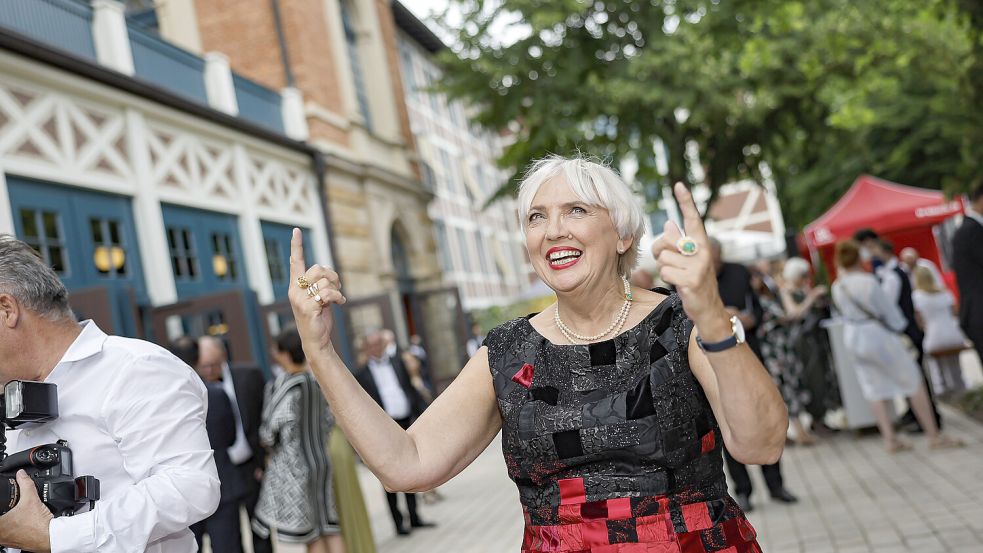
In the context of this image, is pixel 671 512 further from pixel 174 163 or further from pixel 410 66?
pixel 410 66

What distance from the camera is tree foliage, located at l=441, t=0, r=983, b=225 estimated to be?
16.8 metres

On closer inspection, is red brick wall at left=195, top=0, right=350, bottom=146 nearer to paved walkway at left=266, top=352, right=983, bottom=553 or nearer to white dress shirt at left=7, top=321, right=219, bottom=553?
paved walkway at left=266, top=352, right=983, bottom=553

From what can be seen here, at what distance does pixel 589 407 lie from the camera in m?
2.82

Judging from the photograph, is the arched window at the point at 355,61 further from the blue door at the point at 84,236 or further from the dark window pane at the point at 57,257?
the dark window pane at the point at 57,257

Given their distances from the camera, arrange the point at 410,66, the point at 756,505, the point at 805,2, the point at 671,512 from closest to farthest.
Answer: the point at 671,512
the point at 756,505
the point at 805,2
the point at 410,66

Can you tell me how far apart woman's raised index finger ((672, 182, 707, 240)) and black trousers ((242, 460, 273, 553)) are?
6.02m

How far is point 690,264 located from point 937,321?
443 inches

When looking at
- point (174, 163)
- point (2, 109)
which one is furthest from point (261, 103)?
point (2, 109)

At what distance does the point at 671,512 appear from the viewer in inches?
108

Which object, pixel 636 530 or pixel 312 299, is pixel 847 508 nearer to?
pixel 636 530

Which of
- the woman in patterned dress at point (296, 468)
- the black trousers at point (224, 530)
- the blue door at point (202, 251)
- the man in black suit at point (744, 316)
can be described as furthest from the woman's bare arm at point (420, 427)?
the blue door at point (202, 251)

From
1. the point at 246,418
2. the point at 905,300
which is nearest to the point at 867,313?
the point at 905,300

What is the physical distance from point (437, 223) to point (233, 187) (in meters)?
19.5

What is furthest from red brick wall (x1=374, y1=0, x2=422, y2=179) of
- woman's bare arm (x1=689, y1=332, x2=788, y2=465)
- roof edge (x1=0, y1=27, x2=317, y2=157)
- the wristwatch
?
the wristwatch
